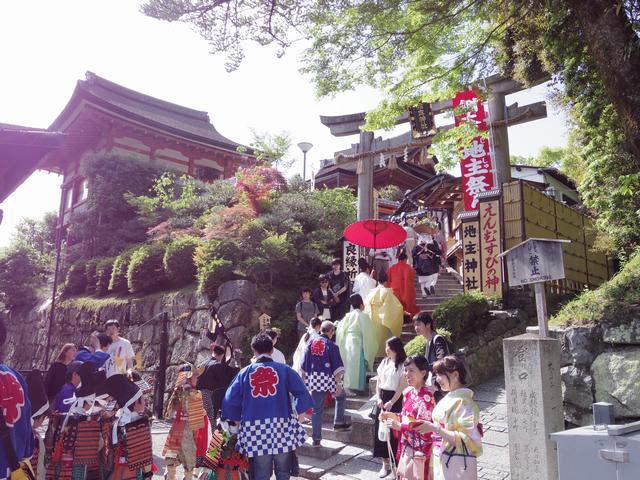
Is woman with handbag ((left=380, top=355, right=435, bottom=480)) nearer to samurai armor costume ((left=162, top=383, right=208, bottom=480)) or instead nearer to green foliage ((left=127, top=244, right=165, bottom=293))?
samurai armor costume ((left=162, top=383, right=208, bottom=480))

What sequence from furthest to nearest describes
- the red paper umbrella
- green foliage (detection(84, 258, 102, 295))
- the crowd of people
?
green foliage (detection(84, 258, 102, 295)), the red paper umbrella, the crowd of people

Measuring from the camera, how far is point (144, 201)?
19.1 metres

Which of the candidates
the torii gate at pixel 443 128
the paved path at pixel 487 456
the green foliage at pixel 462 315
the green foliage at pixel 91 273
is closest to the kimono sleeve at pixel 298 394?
the paved path at pixel 487 456

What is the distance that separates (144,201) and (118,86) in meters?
14.5

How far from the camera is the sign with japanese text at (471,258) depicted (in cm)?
1089

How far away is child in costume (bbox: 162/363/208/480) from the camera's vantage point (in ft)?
19.9

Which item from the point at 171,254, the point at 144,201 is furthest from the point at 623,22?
the point at 144,201

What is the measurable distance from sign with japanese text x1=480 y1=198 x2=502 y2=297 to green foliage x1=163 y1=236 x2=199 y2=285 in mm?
8527

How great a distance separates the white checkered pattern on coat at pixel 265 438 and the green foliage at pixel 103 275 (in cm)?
1482

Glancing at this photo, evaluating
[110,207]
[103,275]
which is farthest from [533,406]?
[110,207]

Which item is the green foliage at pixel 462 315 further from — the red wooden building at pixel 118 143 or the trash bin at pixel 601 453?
the red wooden building at pixel 118 143

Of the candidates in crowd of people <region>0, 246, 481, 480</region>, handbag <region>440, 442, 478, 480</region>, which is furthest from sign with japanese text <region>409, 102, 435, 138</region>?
handbag <region>440, 442, 478, 480</region>

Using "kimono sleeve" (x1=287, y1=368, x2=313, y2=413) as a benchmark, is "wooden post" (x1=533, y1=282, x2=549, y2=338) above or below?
above

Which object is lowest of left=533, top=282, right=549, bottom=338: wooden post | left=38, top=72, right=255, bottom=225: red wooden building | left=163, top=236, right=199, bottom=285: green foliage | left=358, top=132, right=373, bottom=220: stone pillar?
left=533, top=282, right=549, bottom=338: wooden post
